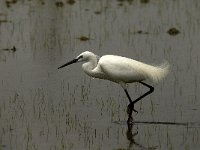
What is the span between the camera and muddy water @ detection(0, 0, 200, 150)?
10297 mm

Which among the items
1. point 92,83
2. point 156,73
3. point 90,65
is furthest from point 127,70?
point 92,83

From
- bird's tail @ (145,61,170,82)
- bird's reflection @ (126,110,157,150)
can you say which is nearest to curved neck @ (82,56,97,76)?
bird's tail @ (145,61,170,82)

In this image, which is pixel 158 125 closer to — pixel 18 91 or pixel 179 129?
pixel 179 129

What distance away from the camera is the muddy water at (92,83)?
405 inches

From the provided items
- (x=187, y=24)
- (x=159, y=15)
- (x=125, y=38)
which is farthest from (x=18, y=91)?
(x=159, y=15)

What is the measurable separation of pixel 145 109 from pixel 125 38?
262 inches

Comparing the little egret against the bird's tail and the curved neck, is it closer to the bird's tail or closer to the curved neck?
the bird's tail

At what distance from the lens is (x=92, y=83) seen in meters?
13.5

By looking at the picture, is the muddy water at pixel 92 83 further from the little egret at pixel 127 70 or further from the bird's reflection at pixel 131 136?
the little egret at pixel 127 70

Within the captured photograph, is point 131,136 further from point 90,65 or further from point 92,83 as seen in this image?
point 92,83

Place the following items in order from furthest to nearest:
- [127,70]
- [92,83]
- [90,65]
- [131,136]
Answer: [92,83] → [90,65] → [127,70] → [131,136]

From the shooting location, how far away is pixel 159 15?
72.4ft

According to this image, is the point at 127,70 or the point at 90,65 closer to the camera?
the point at 127,70

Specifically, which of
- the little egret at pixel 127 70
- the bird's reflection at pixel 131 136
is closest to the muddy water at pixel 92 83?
the bird's reflection at pixel 131 136
